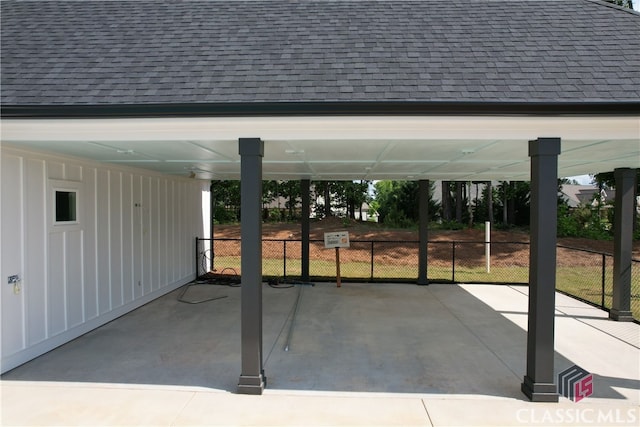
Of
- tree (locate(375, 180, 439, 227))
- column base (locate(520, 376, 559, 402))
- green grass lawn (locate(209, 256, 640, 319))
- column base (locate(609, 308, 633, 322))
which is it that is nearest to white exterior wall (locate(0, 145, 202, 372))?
green grass lawn (locate(209, 256, 640, 319))

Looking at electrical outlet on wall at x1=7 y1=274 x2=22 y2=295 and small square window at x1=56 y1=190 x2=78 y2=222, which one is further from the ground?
small square window at x1=56 y1=190 x2=78 y2=222

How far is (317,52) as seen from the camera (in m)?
4.30

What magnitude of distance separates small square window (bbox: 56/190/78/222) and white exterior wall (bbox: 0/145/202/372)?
0.30 ft

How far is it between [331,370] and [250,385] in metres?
1.01

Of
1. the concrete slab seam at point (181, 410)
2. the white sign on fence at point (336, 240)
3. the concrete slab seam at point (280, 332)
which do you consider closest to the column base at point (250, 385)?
the concrete slab seam at point (181, 410)

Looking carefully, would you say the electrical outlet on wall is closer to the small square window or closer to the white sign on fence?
the small square window

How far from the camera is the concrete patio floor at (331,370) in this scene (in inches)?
133

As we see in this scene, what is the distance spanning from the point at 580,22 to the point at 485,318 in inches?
180

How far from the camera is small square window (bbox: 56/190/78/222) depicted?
4.99 meters

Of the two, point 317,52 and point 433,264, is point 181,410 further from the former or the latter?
point 433,264

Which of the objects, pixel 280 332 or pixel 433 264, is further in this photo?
pixel 433 264

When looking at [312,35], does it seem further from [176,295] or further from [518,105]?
[176,295]

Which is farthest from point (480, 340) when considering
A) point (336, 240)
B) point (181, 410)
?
point (336, 240)

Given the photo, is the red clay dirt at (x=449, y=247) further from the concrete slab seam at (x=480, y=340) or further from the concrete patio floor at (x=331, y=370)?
the concrete patio floor at (x=331, y=370)
